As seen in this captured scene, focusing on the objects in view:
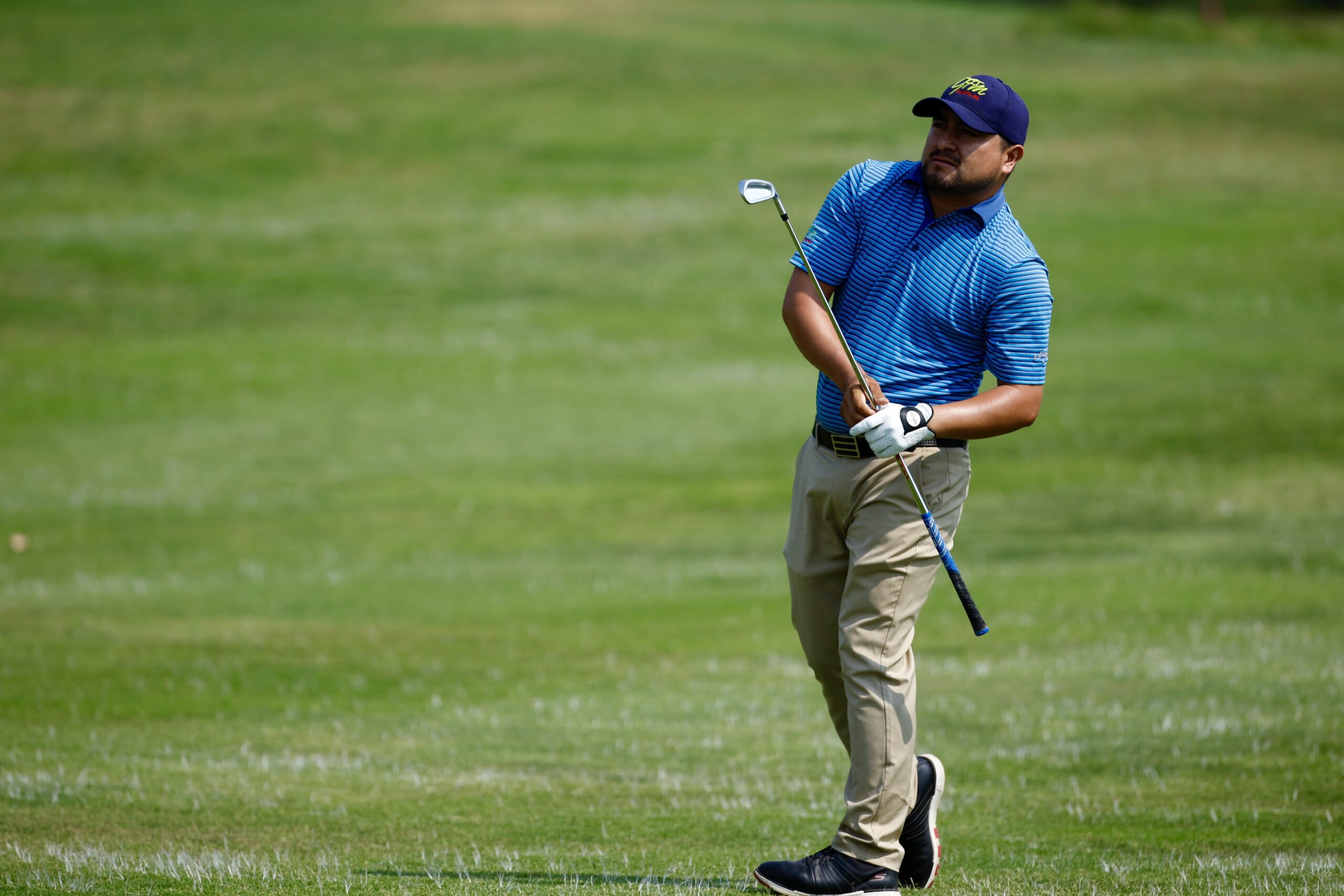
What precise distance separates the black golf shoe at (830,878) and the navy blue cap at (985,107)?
8.26ft

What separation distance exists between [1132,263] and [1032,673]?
23.8 meters

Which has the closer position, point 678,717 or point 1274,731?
point 1274,731

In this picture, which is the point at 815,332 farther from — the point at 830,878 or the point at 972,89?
the point at 830,878

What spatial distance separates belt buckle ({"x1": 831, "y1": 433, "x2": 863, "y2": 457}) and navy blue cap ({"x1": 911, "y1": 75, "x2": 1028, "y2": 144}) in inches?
44.6

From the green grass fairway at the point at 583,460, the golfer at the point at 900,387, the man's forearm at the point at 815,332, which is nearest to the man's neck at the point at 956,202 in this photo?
the golfer at the point at 900,387

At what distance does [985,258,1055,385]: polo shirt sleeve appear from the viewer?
5.80m

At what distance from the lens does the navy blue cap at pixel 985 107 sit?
19.0 ft

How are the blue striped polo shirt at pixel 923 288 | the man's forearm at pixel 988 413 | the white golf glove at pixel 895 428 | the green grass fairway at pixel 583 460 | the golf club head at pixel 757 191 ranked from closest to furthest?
the white golf glove at pixel 895 428 < the man's forearm at pixel 988 413 < the blue striped polo shirt at pixel 923 288 < the golf club head at pixel 757 191 < the green grass fairway at pixel 583 460

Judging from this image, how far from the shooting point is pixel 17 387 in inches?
1013

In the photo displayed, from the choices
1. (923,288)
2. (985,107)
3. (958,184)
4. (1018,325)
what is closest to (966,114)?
(985,107)

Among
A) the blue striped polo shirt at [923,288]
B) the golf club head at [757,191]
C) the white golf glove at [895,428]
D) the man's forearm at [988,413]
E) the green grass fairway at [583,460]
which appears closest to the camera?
the white golf glove at [895,428]

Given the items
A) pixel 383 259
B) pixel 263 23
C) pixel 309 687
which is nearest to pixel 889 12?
pixel 263 23

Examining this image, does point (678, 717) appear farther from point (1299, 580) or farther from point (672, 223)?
point (672, 223)

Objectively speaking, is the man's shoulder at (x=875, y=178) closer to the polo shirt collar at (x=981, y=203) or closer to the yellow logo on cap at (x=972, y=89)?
the polo shirt collar at (x=981, y=203)
